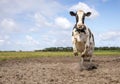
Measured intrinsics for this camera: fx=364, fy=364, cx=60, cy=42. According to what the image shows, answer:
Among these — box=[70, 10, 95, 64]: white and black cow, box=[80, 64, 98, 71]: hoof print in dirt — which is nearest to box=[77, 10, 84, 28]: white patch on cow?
box=[70, 10, 95, 64]: white and black cow

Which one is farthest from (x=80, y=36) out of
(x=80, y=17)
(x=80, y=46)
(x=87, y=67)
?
(x=87, y=67)

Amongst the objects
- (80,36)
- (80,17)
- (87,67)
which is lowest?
(87,67)

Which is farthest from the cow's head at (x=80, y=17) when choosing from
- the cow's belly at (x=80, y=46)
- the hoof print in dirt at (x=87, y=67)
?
the hoof print in dirt at (x=87, y=67)

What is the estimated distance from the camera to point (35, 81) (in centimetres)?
1343

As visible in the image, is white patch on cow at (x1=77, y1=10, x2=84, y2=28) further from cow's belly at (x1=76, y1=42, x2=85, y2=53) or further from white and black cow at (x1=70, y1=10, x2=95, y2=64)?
cow's belly at (x1=76, y1=42, x2=85, y2=53)

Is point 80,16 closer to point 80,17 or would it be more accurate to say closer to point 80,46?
point 80,17

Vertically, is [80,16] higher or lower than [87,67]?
higher

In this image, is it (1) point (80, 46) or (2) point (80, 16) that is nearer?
(2) point (80, 16)

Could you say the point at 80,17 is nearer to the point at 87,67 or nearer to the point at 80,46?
the point at 80,46

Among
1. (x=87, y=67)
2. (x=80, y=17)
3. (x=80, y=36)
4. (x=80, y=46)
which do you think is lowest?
(x=87, y=67)

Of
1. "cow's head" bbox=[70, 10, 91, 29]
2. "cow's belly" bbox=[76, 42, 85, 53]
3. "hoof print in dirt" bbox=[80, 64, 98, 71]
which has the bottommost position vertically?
"hoof print in dirt" bbox=[80, 64, 98, 71]

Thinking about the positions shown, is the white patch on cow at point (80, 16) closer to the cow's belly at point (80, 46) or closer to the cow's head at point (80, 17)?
the cow's head at point (80, 17)

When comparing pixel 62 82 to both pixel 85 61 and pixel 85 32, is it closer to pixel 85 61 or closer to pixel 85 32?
pixel 85 32

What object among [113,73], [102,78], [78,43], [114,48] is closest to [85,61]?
[78,43]
